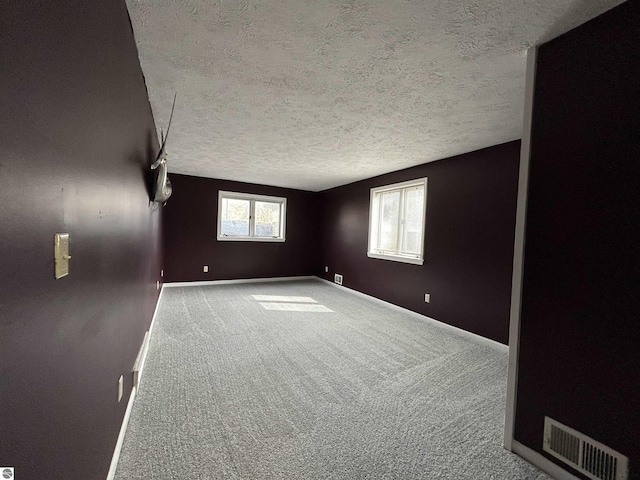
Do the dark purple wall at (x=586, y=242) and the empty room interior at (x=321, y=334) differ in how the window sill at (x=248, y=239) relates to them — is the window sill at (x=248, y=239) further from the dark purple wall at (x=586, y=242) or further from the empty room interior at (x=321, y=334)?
the dark purple wall at (x=586, y=242)

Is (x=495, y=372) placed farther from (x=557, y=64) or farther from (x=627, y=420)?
(x=557, y=64)

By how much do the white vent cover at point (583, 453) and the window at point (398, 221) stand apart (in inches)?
106

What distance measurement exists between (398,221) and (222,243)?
11.8 ft

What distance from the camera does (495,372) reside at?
2486 millimetres

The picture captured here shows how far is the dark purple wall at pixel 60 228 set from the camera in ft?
1.76

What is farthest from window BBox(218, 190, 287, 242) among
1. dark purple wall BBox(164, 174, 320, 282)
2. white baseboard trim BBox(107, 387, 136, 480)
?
white baseboard trim BBox(107, 387, 136, 480)

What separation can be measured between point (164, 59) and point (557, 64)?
2221 millimetres

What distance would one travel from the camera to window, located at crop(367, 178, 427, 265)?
4.18m

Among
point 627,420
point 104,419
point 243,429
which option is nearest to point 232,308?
point 243,429

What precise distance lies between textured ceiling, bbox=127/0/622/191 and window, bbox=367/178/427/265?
1.09 meters

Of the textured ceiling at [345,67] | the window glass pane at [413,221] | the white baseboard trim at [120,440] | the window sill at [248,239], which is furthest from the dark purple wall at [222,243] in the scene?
the white baseboard trim at [120,440]

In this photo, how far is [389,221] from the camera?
15.7 ft

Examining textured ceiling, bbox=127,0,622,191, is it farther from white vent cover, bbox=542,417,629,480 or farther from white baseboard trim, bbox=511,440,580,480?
white baseboard trim, bbox=511,440,580,480

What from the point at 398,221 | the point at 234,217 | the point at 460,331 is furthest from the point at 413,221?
the point at 234,217
